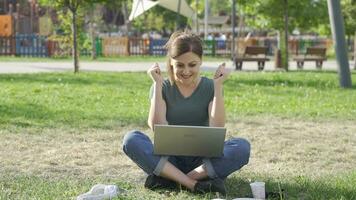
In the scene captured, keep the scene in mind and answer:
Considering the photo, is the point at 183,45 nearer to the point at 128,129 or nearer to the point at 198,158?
the point at 198,158

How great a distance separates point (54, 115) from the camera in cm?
877

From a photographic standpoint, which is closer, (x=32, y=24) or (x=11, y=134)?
(x=11, y=134)

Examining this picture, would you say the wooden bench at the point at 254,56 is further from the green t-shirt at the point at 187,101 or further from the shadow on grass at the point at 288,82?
the green t-shirt at the point at 187,101

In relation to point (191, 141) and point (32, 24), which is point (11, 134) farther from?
point (32, 24)

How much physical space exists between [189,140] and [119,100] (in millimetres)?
6183

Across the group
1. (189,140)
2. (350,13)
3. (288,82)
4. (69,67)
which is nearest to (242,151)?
(189,140)

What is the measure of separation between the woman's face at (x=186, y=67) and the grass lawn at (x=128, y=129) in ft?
2.68

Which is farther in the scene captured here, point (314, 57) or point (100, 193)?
point (314, 57)

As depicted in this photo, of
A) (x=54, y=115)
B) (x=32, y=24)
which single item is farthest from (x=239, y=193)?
(x=32, y=24)

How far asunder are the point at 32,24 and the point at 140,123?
3889 cm

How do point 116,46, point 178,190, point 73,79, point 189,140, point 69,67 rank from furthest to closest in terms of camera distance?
1. point 116,46
2. point 69,67
3. point 73,79
4. point 178,190
5. point 189,140

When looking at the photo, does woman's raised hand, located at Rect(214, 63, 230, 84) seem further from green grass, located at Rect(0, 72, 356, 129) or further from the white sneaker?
green grass, located at Rect(0, 72, 356, 129)

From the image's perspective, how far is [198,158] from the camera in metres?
4.84

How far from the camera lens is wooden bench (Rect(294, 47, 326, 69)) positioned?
24.1 meters
